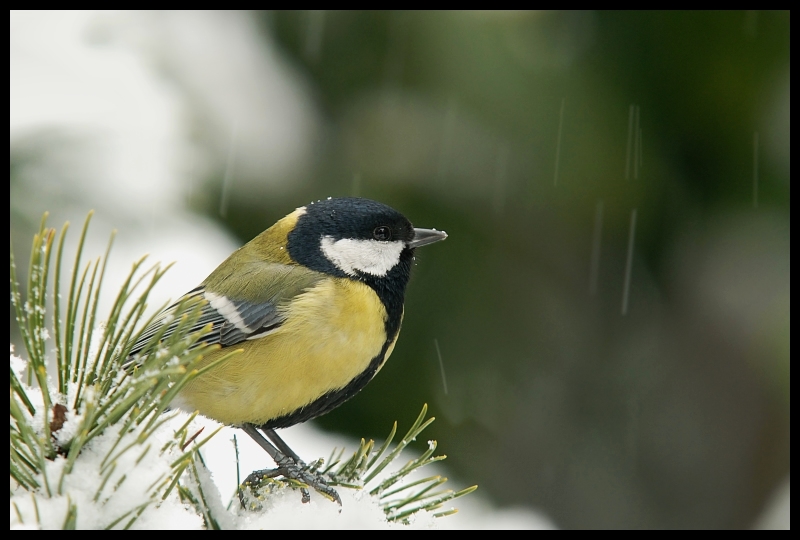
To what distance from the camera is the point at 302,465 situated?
1646mm

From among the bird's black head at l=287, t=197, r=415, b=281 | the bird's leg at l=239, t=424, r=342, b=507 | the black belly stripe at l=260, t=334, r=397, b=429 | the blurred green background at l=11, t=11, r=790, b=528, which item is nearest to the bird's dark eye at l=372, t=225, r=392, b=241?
the bird's black head at l=287, t=197, r=415, b=281

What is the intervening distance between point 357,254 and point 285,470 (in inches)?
26.8

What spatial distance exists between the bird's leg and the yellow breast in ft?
0.20

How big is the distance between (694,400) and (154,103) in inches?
130

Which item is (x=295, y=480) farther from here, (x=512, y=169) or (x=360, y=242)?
(x=512, y=169)

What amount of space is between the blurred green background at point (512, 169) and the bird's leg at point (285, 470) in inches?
54.3

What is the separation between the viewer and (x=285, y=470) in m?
1.62

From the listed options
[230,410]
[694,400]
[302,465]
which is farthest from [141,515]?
[694,400]

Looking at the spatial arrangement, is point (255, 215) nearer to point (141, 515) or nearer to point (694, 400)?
point (141, 515)

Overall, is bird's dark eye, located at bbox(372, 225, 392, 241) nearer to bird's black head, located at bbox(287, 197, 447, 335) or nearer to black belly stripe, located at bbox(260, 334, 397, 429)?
bird's black head, located at bbox(287, 197, 447, 335)

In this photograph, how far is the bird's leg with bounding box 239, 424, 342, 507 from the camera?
58.2 inches

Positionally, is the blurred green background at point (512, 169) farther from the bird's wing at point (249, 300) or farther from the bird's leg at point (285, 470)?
the bird's leg at point (285, 470)

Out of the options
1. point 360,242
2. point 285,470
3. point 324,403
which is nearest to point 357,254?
point 360,242

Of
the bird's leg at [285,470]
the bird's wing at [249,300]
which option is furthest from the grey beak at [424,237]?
the bird's leg at [285,470]
